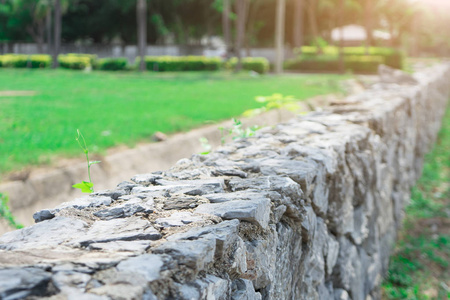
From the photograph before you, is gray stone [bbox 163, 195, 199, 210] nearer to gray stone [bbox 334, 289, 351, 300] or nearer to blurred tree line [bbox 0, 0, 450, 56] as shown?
gray stone [bbox 334, 289, 351, 300]

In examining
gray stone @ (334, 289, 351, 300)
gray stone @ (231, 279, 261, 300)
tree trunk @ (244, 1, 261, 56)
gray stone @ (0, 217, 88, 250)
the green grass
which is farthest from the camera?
tree trunk @ (244, 1, 261, 56)

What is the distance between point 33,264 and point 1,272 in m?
0.11

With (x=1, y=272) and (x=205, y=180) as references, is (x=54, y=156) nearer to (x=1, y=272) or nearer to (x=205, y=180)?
(x=205, y=180)

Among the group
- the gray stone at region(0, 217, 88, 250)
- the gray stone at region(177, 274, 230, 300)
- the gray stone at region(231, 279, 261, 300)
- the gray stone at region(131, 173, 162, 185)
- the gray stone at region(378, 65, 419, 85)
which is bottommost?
the gray stone at region(231, 279, 261, 300)

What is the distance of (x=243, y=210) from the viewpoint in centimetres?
216

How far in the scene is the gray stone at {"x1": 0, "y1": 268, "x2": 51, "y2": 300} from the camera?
4.60 feet

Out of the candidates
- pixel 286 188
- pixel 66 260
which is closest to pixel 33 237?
pixel 66 260

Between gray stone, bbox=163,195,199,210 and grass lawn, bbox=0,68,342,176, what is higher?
gray stone, bbox=163,195,199,210

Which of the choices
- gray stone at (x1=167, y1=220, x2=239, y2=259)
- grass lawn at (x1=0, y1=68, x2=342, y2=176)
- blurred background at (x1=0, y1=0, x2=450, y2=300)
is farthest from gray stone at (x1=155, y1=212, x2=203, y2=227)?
grass lawn at (x1=0, y1=68, x2=342, y2=176)

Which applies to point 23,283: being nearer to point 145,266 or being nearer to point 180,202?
point 145,266

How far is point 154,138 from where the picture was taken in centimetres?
764

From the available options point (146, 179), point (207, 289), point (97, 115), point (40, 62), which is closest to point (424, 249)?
A: point (146, 179)

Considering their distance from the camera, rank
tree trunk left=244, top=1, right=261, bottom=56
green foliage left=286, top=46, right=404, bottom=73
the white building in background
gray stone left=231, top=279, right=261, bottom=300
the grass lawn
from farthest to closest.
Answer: the white building in background
tree trunk left=244, top=1, right=261, bottom=56
green foliage left=286, top=46, right=404, bottom=73
the grass lawn
gray stone left=231, top=279, right=261, bottom=300

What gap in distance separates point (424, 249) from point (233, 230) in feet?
16.0
